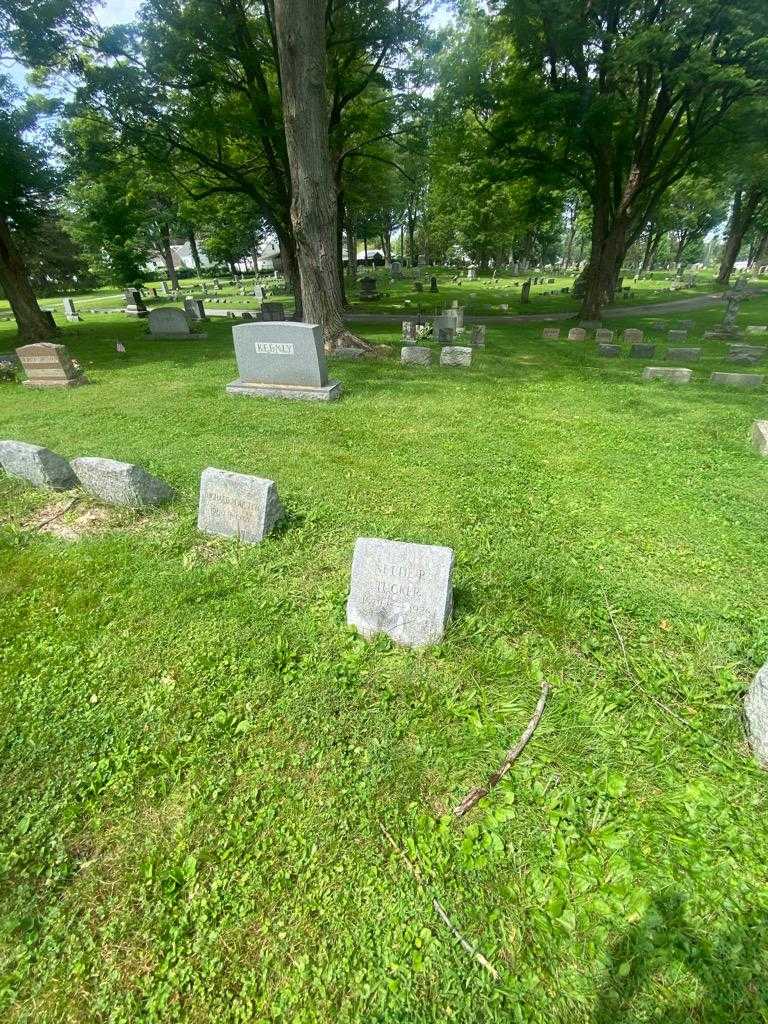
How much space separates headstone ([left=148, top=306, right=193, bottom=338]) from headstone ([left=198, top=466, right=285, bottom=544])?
1480 cm

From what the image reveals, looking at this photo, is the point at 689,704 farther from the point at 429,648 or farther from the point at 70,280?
the point at 70,280

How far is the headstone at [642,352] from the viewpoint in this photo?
37.4ft

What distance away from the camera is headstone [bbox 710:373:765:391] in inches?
335

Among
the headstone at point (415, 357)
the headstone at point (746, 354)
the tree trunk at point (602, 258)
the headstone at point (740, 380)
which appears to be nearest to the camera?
the headstone at point (740, 380)

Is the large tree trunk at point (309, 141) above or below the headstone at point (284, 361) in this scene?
above

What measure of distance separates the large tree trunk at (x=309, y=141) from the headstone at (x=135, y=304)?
60.0 feet

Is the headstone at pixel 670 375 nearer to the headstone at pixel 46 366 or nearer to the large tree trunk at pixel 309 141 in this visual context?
the large tree trunk at pixel 309 141

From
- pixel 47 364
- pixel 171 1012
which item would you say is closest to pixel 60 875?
pixel 171 1012

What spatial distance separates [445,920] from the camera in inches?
69.3

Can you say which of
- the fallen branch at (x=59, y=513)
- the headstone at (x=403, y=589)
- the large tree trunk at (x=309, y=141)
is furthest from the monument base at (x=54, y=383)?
the headstone at (x=403, y=589)

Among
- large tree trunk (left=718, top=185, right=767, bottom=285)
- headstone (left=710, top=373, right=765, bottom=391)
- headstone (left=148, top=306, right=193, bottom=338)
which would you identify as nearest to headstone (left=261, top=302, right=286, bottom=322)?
headstone (left=148, top=306, right=193, bottom=338)

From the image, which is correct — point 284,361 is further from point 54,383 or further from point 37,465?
point 54,383

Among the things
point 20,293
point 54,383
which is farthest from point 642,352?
point 20,293

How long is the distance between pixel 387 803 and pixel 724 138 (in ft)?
71.4
